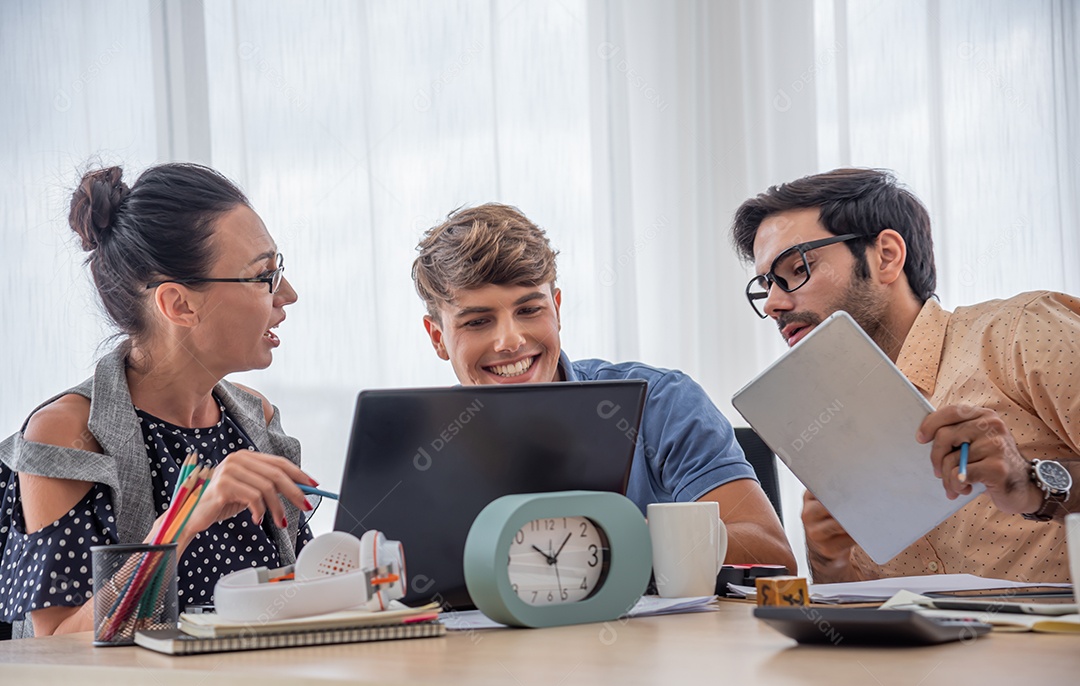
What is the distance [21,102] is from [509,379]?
1.82 metres

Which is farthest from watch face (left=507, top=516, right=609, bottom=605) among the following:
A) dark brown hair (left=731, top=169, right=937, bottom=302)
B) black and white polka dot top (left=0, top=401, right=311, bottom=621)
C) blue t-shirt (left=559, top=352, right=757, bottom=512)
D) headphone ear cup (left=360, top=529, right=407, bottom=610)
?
dark brown hair (left=731, top=169, right=937, bottom=302)

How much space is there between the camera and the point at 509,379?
6.03 feet

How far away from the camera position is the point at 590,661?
811 mm

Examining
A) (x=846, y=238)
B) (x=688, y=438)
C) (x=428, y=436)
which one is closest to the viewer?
(x=428, y=436)

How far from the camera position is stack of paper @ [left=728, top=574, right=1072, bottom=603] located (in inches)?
43.3

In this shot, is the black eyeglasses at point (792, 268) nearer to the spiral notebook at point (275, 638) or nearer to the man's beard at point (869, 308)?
the man's beard at point (869, 308)

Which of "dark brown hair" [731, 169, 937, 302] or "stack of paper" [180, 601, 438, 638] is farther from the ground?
"dark brown hair" [731, 169, 937, 302]

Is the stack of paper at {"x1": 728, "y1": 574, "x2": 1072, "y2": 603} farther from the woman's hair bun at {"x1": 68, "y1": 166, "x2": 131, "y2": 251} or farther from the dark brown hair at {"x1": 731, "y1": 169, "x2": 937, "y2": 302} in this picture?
the woman's hair bun at {"x1": 68, "y1": 166, "x2": 131, "y2": 251}

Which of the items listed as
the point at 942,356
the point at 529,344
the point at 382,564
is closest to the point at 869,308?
the point at 942,356

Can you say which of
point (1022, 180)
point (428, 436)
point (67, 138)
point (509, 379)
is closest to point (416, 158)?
point (67, 138)

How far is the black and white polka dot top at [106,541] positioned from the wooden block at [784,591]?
933mm

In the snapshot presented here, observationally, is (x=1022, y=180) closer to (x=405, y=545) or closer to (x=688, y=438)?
(x=688, y=438)

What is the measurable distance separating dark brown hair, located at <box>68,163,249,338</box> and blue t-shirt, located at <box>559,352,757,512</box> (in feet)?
2.75

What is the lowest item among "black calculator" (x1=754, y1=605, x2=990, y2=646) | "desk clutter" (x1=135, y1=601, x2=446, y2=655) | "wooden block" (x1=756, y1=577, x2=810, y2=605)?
"wooden block" (x1=756, y1=577, x2=810, y2=605)
